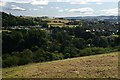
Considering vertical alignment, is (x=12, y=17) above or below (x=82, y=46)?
above

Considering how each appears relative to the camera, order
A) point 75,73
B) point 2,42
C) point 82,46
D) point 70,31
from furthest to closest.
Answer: point 70,31 → point 82,46 → point 2,42 → point 75,73

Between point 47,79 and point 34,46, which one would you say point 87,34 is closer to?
point 34,46

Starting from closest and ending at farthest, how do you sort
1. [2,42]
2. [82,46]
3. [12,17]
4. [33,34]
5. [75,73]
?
[75,73] < [2,42] < [82,46] < [33,34] < [12,17]

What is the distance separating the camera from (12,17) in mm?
70625

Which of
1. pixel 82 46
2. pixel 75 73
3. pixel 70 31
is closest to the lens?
pixel 75 73

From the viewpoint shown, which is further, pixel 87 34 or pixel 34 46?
pixel 87 34

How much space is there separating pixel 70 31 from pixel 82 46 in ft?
58.4

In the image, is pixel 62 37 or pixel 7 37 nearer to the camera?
pixel 7 37

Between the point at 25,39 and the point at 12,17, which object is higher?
the point at 12,17

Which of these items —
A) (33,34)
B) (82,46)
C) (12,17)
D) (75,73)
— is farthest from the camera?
(12,17)

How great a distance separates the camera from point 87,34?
2173 inches

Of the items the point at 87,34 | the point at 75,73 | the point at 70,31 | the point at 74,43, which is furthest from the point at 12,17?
the point at 75,73

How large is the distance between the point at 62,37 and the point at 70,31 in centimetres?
1147

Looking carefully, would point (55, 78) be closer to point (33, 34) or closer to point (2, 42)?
Result: point (2, 42)
